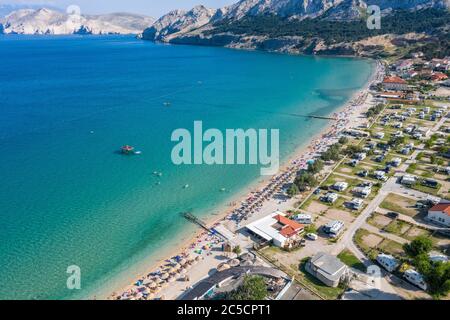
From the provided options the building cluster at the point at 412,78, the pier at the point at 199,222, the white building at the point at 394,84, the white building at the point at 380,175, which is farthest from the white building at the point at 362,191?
the white building at the point at 394,84

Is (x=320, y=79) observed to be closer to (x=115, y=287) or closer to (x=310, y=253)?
(x=310, y=253)

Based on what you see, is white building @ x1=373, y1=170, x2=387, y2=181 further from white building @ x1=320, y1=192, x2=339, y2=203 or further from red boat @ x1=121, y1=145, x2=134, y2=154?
red boat @ x1=121, y1=145, x2=134, y2=154

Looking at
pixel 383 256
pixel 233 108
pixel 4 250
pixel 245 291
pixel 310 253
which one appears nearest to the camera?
pixel 245 291

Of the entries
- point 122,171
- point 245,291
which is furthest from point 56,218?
point 245,291

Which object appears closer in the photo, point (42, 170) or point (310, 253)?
point (310, 253)

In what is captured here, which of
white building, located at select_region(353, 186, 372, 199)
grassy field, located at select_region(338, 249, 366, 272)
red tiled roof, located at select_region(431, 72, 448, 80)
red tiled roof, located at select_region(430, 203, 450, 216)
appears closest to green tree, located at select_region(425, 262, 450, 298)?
grassy field, located at select_region(338, 249, 366, 272)

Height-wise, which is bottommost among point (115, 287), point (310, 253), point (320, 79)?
point (115, 287)
